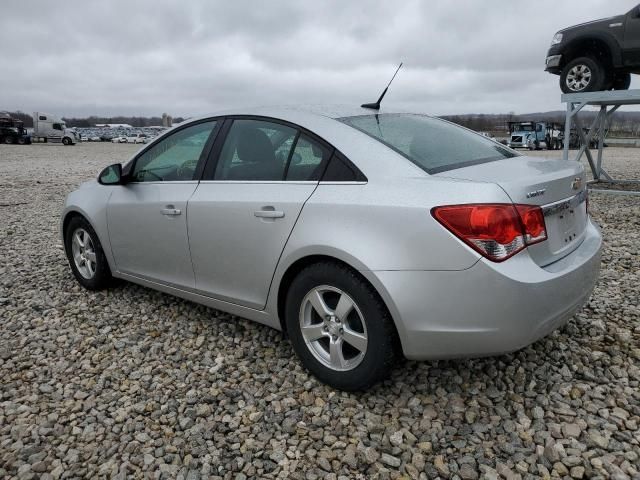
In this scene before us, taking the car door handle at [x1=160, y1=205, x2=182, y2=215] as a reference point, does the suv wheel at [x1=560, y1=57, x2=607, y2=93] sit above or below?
above

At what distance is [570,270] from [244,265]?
1.70 m

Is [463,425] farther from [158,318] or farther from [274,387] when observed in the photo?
[158,318]

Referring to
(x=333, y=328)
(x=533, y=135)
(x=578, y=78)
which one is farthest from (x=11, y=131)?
(x=333, y=328)

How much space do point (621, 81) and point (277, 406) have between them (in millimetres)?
10423

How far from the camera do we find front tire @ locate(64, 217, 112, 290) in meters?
4.14

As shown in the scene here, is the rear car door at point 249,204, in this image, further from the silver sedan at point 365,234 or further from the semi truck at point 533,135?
the semi truck at point 533,135

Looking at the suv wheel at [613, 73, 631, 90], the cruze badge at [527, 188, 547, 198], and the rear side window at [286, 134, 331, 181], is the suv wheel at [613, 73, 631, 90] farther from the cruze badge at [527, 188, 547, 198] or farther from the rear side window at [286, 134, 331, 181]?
the rear side window at [286, 134, 331, 181]

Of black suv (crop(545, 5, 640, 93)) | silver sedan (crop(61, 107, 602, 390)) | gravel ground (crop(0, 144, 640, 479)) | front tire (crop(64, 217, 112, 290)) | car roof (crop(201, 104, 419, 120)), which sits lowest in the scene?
gravel ground (crop(0, 144, 640, 479))

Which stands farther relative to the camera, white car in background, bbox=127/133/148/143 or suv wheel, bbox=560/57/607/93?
white car in background, bbox=127/133/148/143

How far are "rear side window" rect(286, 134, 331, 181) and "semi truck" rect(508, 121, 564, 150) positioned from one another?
31541mm

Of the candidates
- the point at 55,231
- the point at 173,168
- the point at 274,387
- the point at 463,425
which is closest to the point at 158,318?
the point at 173,168

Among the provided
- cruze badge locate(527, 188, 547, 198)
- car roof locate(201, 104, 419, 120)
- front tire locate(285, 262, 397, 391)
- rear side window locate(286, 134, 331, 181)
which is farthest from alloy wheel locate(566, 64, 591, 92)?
front tire locate(285, 262, 397, 391)

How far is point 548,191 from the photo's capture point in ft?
7.82

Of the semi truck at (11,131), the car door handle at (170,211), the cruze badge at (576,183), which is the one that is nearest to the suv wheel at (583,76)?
the cruze badge at (576,183)
